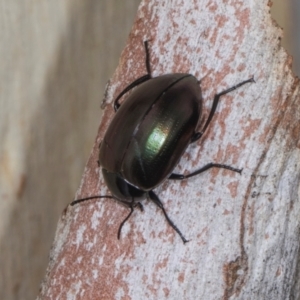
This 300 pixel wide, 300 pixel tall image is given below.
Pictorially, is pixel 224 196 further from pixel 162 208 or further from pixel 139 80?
pixel 139 80

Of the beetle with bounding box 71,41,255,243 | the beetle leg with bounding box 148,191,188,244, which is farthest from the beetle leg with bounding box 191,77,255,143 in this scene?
the beetle leg with bounding box 148,191,188,244

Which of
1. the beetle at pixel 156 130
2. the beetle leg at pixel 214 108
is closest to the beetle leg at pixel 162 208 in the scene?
the beetle at pixel 156 130

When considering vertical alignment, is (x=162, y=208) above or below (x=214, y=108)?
below

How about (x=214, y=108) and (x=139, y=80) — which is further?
(x=139, y=80)

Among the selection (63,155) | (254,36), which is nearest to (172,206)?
(254,36)

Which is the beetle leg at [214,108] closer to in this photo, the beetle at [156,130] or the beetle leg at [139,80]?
the beetle at [156,130]

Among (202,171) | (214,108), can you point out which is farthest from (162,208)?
(214,108)

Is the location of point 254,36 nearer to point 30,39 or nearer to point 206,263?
point 206,263
